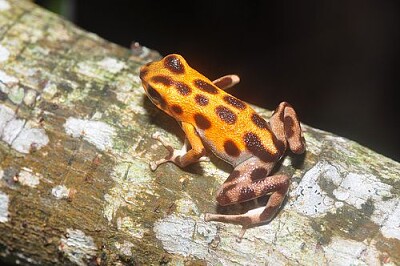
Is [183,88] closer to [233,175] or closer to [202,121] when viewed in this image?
[202,121]

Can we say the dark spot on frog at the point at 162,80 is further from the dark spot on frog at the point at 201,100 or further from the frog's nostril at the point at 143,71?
the dark spot on frog at the point at 201,100

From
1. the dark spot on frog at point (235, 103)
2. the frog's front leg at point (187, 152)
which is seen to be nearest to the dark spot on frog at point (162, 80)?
the frog's front leg at point (187, 152)

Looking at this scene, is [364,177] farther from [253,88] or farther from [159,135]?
[253,88]

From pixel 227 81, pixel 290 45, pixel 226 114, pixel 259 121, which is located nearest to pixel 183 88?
pixel 226 114

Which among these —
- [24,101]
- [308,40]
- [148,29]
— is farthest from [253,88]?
[24,101]

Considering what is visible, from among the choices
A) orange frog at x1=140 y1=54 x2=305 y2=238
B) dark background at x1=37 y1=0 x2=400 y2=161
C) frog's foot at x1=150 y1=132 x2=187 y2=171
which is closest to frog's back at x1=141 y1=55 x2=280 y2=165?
orange frog at x1=140 y1=54 x2=305 y2=238

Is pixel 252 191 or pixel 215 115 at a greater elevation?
pixel 215 115

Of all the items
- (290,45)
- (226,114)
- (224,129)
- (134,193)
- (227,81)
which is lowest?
(134,193)
